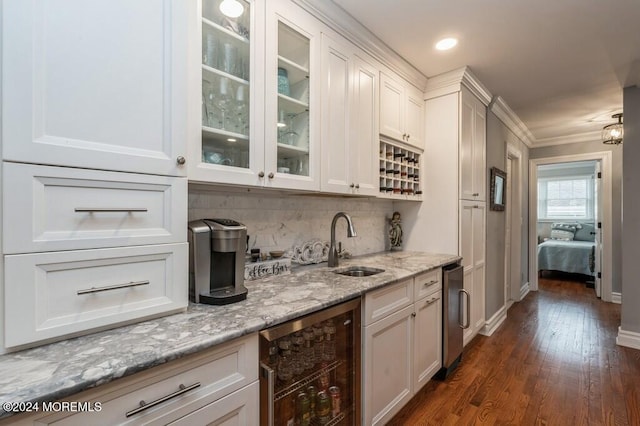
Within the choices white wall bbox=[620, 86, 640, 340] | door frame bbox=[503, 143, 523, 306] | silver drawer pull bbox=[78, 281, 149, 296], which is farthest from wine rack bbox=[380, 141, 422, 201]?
door frame bbox=[503, 143, 523, 306]

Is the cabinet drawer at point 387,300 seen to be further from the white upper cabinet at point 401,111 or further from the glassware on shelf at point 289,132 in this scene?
the white upper cabinet at point 401,111

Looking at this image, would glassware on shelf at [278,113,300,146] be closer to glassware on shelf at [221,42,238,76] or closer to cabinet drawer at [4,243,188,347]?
glassware on shelf at [221,42,238,76]

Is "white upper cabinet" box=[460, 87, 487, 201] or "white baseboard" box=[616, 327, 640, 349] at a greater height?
"white upper cabinet" box=[460, 87, 487, 201]

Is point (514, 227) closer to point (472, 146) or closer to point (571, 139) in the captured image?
point (571, 139)

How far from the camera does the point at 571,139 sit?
4.55 metres

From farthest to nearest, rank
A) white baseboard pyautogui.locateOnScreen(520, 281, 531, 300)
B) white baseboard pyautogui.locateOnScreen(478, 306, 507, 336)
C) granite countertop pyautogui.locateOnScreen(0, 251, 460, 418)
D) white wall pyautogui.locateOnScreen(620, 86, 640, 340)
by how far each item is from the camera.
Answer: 1. white baseboard pyautogui.locateOnScreen(520, 281, 531, 300)
2. white baseboard pyautogui.locateOnScreen(478, 306, 507, 336)
3. white wall pyautogui.locateOnScreen(620, 86, 640, 340)
4. granite countertop pyautogui.locateOnScreen(0, 251, 460, 418)

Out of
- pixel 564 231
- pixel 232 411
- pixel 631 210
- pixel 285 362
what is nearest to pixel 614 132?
pixel 631 210

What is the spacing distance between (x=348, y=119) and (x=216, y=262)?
1.19 metres

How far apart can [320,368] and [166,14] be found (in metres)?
1.58

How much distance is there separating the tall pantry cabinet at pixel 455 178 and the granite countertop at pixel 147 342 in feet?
4.59

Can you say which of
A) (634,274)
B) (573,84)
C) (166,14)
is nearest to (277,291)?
(166,14)

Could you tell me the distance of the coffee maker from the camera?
4.01ft

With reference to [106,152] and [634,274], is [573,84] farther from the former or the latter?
[106,152]

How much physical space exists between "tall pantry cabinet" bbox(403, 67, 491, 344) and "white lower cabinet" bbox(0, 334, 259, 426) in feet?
6.71
